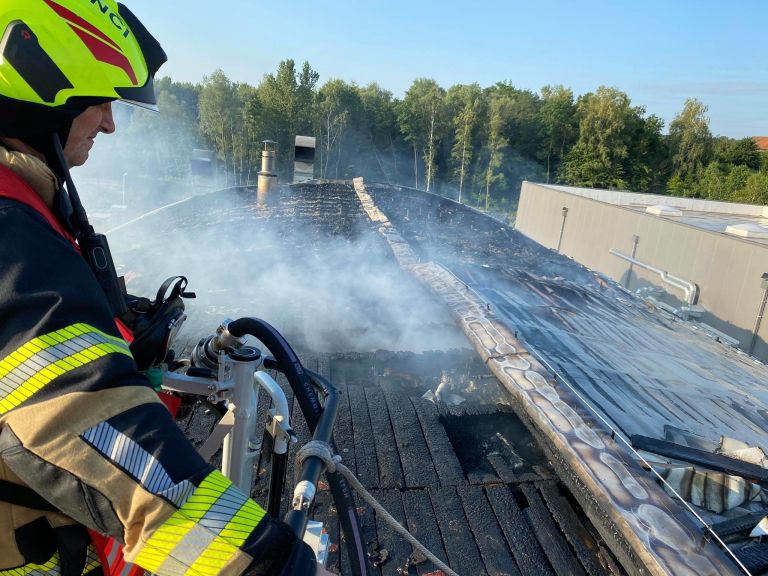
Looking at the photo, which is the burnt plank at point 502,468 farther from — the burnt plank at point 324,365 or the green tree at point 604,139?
the green tree at point 604,139

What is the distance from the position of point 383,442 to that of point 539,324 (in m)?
4.27

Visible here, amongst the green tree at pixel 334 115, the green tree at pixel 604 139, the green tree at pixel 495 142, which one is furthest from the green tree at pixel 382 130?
the green tree at pixel 604 139

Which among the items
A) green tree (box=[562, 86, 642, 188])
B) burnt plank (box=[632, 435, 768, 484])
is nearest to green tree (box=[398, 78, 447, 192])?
green tree (box=[562, 86, 642, 188])

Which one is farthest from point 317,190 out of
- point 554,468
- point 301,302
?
point 554,468

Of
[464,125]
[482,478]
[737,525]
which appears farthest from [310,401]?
[464,125]

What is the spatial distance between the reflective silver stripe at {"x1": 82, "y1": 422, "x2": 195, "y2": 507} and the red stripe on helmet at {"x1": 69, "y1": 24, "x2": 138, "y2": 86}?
104cm

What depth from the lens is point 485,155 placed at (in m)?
53.0

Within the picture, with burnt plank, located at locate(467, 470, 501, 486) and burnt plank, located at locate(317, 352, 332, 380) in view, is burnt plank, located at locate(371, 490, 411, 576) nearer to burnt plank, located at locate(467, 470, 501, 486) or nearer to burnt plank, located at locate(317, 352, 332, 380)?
burnt plank, located at locate(467, 470, 501, 486)

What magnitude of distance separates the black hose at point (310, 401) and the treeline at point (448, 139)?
46810mm

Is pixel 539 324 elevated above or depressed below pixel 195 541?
below

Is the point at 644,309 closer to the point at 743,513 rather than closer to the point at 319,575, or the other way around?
the point at 743,513

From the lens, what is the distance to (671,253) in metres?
20.5

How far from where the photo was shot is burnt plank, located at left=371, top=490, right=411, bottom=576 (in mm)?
2738

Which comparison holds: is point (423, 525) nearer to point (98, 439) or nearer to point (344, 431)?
point (344, 431)
